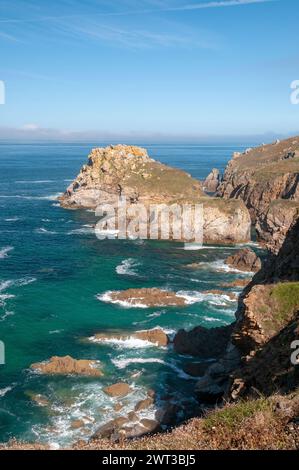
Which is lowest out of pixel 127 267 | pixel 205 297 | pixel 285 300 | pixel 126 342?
pixel 126 342

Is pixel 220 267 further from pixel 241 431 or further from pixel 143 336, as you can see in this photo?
pixel 241 431

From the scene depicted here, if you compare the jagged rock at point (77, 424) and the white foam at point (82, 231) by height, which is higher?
the white foam at point (82, 231)

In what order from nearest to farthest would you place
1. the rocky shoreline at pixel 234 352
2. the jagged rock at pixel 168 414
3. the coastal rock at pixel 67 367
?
the rocky shoreline at pixel 234 352 → the jagged rock at pixel 168 414 → the coastal rock at pixel 67 367

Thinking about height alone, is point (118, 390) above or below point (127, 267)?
below

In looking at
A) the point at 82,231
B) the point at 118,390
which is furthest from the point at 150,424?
the point at 82,231

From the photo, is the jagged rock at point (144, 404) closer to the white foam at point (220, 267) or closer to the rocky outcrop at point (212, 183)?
the white foam at point (220, 267)

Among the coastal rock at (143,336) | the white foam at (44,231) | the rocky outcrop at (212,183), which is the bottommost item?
the coastal rock at (143,336)

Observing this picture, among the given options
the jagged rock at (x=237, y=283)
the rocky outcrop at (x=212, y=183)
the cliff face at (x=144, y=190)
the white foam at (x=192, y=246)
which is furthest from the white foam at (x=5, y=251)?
the rocky outcrop at (x=212, y=183)
